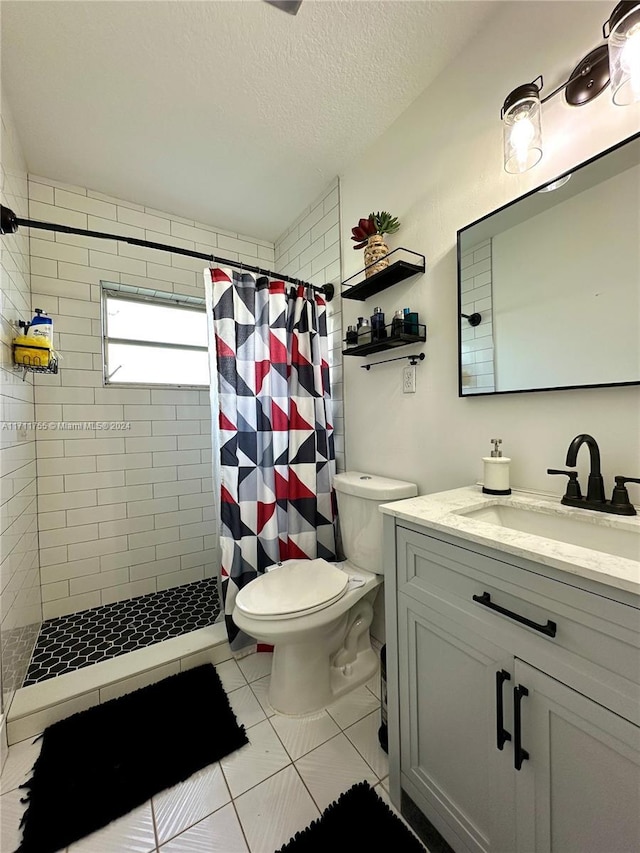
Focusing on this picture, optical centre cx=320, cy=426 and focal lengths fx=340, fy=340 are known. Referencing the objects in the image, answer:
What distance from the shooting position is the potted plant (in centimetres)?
159

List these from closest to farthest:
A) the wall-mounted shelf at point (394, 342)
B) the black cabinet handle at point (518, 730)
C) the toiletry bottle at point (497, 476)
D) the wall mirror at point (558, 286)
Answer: the black cabinet handle at point (518, 730)
the wall mirror at point (558, 286)
the toiletry bottle at point (497, 476)
the wall-mounted shelf at point (394, 342)

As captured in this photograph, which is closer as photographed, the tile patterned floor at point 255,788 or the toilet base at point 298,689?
the tile patterned floor at point 255,788

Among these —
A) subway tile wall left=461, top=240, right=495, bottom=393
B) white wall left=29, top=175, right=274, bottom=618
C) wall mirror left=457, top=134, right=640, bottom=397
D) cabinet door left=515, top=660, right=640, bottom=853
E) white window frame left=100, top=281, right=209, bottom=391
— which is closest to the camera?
cabinet door left=515, top=660, right=640, bottom=853

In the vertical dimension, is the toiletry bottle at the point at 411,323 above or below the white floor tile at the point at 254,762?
above

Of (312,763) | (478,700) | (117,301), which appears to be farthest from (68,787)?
(117,301)

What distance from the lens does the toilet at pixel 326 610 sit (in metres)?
1.26

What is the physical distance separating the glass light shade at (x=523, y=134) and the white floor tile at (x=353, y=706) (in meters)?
2.03

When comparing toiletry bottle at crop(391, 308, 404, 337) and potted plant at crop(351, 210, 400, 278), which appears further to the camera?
potted plant at crop(351, 210, 400, 278)

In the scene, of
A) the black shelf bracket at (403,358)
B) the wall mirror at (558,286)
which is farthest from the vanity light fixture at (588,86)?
the black shelf bracket at (403,358)

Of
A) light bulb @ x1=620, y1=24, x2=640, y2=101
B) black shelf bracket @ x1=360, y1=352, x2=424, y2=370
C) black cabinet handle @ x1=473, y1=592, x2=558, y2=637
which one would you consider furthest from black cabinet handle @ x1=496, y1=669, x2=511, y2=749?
light bulb @ x1=620, y1=24, x2=640, y2=101

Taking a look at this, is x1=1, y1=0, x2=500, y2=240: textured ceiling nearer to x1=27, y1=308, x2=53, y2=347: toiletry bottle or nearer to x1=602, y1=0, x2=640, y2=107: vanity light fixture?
x1=602, y1=0, x2=640, y2=107: vanity light fixture

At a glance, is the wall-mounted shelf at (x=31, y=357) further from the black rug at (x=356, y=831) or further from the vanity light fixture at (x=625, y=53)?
→ the vanity light fixture at (x=625, y=53)

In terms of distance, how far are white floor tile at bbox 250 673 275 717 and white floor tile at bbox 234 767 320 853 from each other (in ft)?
0.87

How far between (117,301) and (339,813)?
8.97ft
